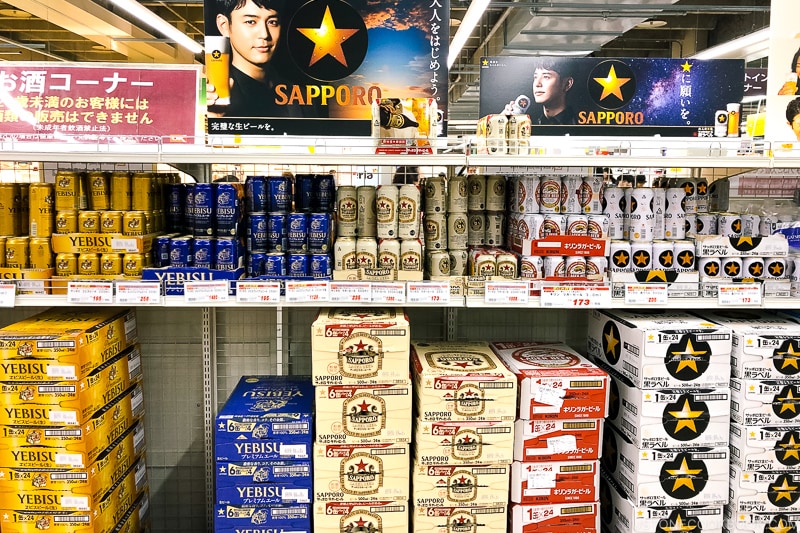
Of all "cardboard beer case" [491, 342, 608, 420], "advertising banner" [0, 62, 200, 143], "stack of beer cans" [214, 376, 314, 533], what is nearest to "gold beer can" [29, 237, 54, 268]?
"advertising banner" [0, 62, 200, 143]

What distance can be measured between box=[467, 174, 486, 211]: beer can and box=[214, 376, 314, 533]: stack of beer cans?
1075mm

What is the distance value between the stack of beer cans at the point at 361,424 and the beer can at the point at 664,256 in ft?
3.41

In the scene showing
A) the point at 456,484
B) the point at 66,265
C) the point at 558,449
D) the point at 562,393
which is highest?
the point at 66,265

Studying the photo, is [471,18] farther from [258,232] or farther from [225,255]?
[225,255]

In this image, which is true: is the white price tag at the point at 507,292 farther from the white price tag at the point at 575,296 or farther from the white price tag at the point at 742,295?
the white price tag at the point at 742,295

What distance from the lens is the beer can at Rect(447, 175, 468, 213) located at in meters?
2.44

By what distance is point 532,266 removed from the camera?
2400 millimetres

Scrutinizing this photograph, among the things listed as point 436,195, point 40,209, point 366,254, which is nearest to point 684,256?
point 436,195

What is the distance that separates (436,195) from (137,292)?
119 cm

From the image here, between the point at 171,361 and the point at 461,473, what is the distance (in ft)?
5.00

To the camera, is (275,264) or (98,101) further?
(98,101)

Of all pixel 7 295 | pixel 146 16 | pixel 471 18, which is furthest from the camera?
pixel 146 16

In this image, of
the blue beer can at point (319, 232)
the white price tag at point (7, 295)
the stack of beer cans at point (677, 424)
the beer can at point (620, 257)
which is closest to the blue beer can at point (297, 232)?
the blue beer can at point (319, 232)

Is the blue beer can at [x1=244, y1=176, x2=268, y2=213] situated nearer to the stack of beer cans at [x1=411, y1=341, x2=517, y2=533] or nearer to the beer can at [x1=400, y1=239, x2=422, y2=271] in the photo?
the beer can at [x1=400, y1=239, x2=422, y2=271]
